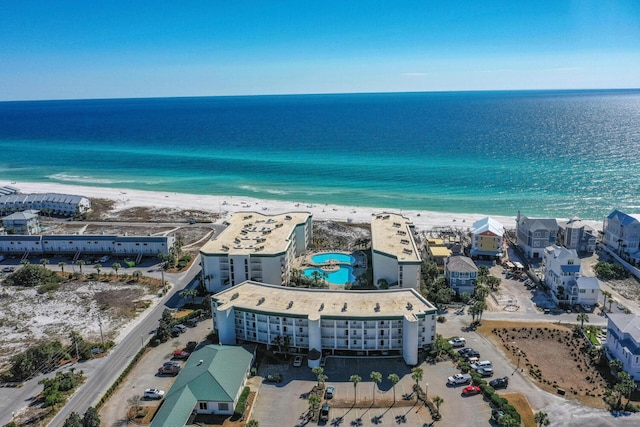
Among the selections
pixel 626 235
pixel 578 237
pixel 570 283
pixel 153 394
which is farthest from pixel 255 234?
pixel 626 235

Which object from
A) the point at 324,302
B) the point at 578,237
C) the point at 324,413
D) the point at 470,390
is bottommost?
the point at 470,390

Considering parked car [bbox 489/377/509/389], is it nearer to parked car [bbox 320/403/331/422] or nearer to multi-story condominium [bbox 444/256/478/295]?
parked car [bbox 320/403/331/422]

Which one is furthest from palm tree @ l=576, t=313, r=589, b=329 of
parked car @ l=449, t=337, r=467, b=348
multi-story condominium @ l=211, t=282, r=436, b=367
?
multi-story condominium @ l=211, t=282, r=436, b=367

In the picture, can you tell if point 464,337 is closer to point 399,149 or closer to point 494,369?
point 494,369

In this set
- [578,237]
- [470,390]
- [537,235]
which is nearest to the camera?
[470,390]

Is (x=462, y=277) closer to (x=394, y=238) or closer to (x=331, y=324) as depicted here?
(x=394, y=238)

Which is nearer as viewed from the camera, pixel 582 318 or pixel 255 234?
pixel 582 318

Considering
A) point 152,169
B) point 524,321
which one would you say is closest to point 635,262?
point 524,321
